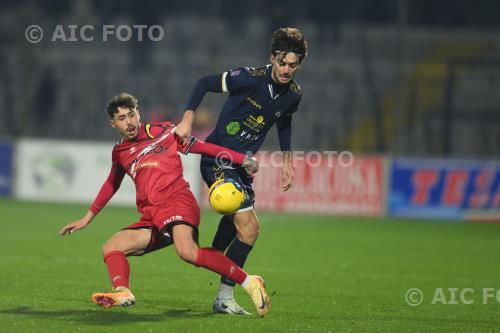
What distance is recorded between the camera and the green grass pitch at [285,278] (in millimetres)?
7367

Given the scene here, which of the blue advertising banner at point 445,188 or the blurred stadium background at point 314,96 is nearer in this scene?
the blue advertising banner at point 445,188

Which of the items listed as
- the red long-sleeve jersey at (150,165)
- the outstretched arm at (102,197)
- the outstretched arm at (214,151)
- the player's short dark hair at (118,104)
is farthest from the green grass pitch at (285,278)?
the player's short dark hair at (118,104)

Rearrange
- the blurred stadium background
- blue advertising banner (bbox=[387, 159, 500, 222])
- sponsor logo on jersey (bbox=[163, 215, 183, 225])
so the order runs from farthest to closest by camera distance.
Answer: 1. the blurred stadium background
2. blue advertising banner (bbox=[387, 159, 500, 222])
3. sponsor logo on jersey (bbox=[163, 215, 183, 225])

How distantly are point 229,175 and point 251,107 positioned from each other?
569 mm

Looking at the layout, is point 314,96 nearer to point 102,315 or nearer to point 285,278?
point 285,278

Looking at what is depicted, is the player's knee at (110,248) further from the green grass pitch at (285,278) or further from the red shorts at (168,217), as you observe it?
the green grass pitch at (285,278)

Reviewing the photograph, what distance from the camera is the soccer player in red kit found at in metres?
7.38

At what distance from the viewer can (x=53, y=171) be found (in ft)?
68.2

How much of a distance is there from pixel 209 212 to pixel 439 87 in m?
5.33

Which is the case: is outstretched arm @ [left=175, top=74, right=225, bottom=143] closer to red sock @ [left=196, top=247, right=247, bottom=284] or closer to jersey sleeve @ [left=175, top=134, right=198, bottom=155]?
jersey sleeve @ [left=175, top=134, right=198, bottom=155]

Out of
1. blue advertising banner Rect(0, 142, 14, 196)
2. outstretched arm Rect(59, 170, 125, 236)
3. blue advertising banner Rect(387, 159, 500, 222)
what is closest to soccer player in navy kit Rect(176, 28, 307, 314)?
outstretched arm Rect(59, 170, 125, 236)

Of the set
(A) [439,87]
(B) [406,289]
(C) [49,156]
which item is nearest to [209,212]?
(C) [49,156]

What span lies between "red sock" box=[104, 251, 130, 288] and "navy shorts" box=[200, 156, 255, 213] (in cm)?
92

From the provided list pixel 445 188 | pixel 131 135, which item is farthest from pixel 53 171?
pixel 131 135
